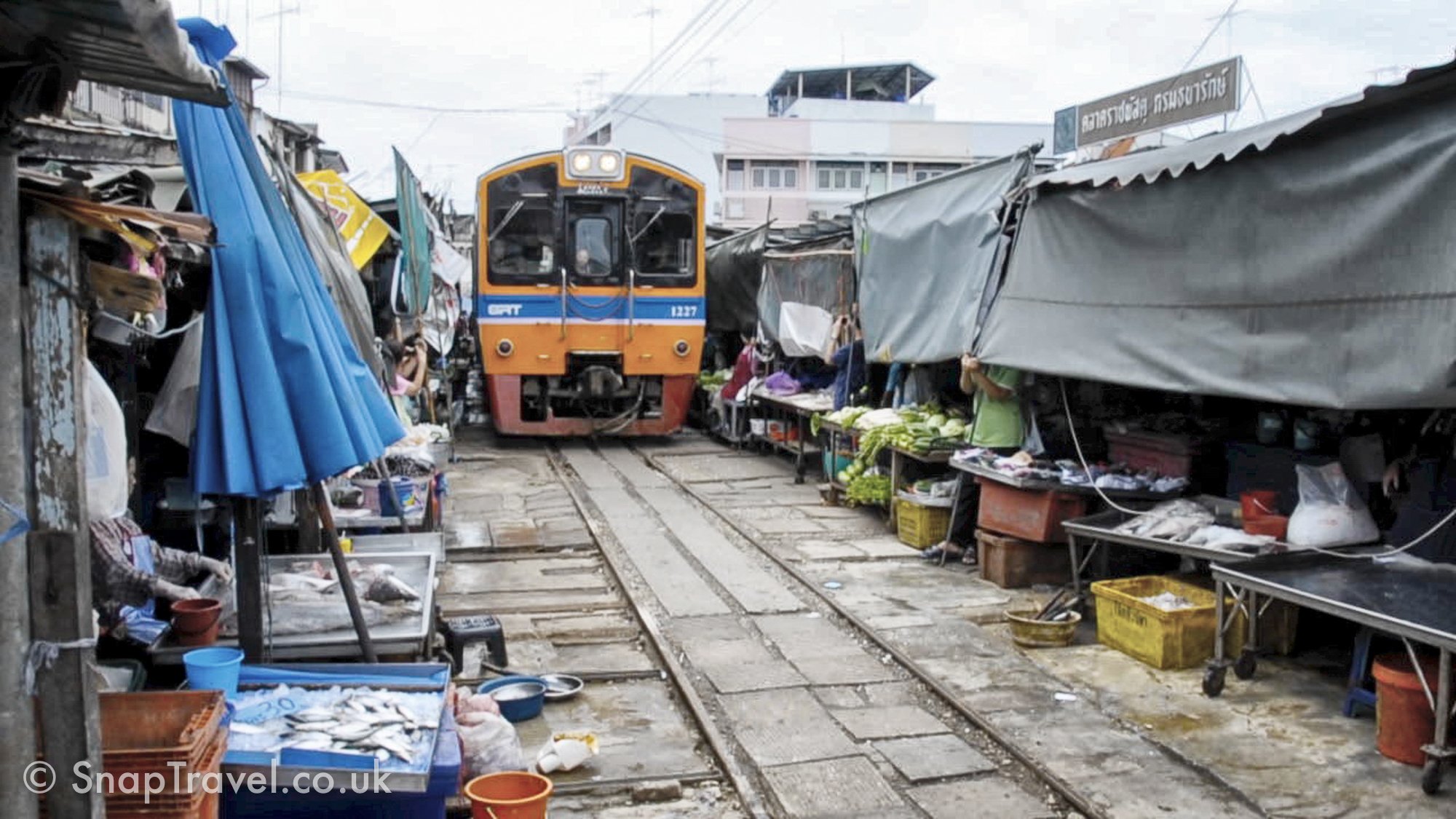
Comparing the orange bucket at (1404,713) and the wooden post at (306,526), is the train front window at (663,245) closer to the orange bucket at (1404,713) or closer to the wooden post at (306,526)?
the wooden post at (306,526)

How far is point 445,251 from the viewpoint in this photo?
13.8 metres

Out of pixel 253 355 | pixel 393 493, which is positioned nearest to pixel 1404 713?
pixel 253 355

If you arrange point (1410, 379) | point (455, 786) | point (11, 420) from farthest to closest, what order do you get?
point (1410, 379) → point (455, 786) → point (11, 420)

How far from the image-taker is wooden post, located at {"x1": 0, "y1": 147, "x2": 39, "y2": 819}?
9.37 ft

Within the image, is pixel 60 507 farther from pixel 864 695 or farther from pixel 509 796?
pixel 864 695

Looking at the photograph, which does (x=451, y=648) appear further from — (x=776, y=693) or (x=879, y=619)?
(x=879, y=619)

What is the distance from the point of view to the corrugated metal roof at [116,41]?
2439 mm

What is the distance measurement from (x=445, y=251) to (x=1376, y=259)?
10571 millimetres

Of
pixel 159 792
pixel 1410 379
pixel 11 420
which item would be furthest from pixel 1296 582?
pixel 11 420

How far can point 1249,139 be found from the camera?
5969 mm

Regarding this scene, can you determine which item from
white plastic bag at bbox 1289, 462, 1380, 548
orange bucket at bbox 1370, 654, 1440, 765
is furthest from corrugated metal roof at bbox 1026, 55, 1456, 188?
orange bucket at bbox 1370, 654, 1440, 765

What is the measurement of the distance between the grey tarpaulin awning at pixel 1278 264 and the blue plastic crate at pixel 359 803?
4243 mm

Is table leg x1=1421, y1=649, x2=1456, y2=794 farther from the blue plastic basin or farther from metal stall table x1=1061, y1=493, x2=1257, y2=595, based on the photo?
the blue plastic basin

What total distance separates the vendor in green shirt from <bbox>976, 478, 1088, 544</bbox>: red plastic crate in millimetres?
442
